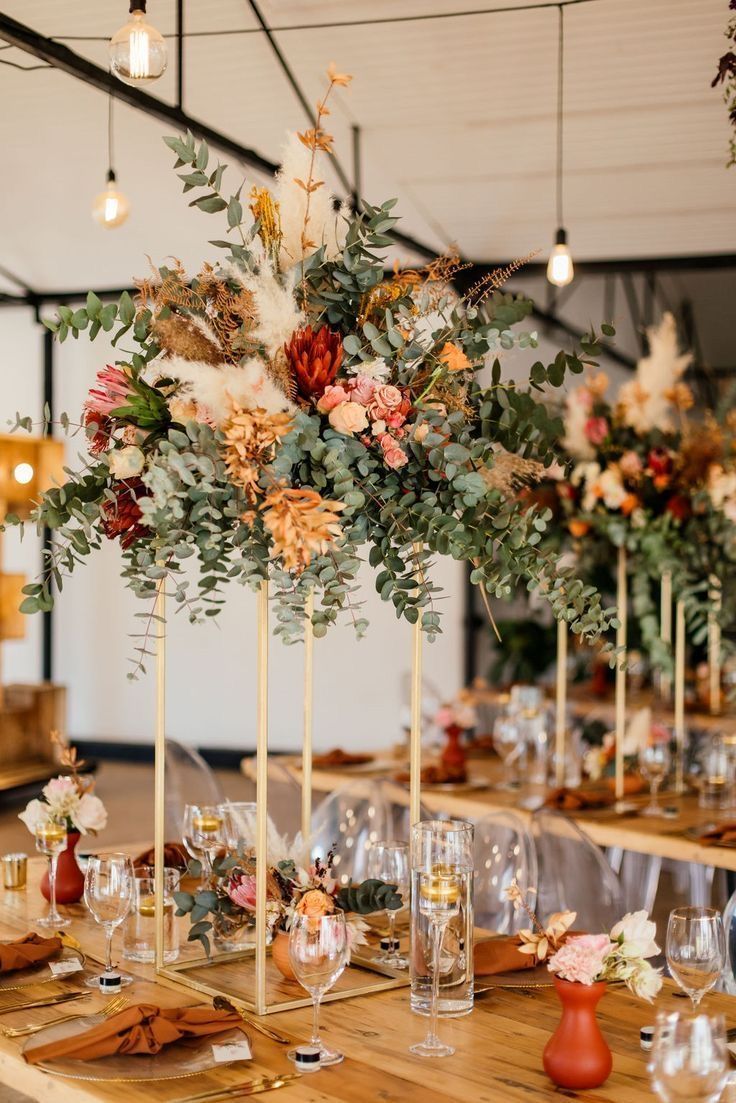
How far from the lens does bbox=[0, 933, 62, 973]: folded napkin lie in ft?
7.88

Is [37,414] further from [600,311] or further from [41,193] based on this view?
[600,311]

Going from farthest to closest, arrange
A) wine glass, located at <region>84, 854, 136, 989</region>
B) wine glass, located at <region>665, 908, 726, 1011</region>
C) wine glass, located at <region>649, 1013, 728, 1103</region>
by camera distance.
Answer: wine glass, located at <region>84, 854, 136, 989</region> → wine glass, located at <region>665, 908, 726, 1011</region> → wine glass, located at <region>649, 1013, 728, 1103</region>

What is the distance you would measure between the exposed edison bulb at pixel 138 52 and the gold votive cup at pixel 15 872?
2.06 m

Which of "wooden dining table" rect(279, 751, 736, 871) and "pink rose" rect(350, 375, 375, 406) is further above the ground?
"pink rose" rect(350, 375, 375, 406)

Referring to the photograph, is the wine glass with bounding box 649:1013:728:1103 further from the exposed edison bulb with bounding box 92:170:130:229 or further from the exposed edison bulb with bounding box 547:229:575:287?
the exposed edison bulb with bounding box 92:170:130:229

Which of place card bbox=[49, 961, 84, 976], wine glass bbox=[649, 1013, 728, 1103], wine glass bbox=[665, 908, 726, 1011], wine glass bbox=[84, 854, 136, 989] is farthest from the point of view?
place card bbox=[49, 961, 84, 976]

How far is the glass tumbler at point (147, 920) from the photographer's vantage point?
251 cm

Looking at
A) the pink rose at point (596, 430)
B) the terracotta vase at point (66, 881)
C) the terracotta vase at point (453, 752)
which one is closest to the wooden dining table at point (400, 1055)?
the terracotta vase at point (66, 881)

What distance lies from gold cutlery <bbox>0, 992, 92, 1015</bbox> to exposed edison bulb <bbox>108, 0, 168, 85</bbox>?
237 centimetres

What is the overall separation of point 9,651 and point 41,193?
3901 millimetres

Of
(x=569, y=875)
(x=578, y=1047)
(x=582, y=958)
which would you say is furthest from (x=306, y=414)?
(x=569, y=875)

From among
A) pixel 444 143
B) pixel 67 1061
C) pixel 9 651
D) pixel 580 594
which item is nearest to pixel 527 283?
pixel 444 143

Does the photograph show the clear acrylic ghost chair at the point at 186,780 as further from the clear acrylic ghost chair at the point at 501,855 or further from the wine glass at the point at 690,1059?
the wine glass at the point at 690,1059

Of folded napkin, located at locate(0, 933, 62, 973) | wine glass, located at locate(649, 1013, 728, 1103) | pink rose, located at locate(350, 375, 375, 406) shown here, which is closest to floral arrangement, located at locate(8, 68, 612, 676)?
pink rose, located at locate(350, 375, 375, 406)
